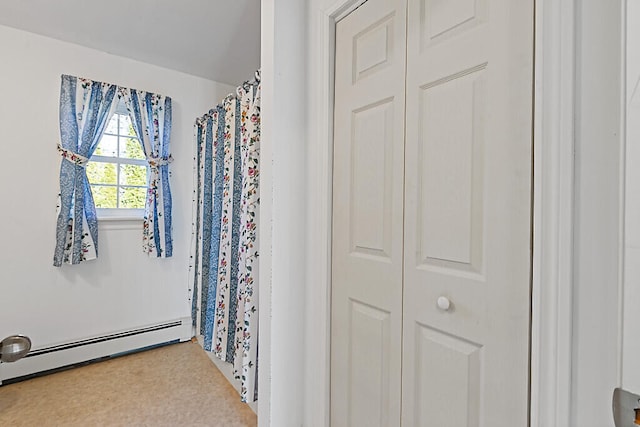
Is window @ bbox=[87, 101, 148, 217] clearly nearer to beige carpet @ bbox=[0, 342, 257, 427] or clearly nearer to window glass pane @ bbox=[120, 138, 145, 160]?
window glass pane @ bbox=[120, 138, 145, 160]

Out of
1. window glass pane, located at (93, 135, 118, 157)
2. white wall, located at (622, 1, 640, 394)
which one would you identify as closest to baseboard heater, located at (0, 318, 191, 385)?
window glass pane, located at (93, 135, 118, 157)

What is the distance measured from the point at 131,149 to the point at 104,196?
1.44ft

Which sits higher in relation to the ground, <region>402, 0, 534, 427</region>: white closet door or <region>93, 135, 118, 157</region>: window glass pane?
<region>93, 135, 118, 157</region>: window glass pane

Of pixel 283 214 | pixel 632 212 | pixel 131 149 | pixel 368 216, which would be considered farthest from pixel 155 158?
pixel 632 212

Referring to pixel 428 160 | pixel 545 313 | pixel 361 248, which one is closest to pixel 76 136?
pixel 361 248

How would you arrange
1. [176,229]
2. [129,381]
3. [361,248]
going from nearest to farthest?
[361,248] → [129,381] → [176,229]

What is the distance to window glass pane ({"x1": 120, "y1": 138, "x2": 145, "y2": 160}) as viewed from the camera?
8.10 ft

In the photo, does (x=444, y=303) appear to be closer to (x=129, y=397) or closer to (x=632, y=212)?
(x=632, y=212)

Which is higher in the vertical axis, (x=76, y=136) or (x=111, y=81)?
(x=111, y=81)

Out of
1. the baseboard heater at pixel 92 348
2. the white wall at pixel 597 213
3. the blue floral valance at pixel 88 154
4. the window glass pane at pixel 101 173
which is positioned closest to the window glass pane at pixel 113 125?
the blue floral valance at pixel 88 154

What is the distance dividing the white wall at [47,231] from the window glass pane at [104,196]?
0.17 metres

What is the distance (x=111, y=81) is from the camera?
235cm

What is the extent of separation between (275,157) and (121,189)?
1818 millimetres

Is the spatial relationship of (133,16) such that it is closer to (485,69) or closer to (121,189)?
(121,189)
